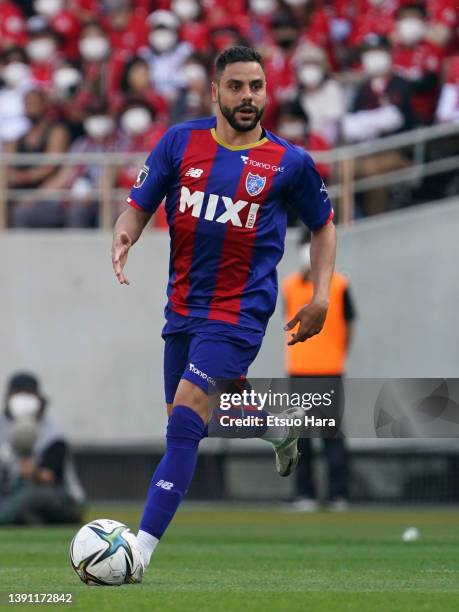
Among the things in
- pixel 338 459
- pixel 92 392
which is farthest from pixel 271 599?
pixel 92 392

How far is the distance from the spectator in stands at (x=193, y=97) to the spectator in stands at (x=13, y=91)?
1.77 metres

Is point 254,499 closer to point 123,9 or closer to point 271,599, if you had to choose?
point 123,9

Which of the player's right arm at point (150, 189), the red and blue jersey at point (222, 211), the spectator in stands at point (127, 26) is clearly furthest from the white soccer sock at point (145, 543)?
the spectator in stands at point (127, 26)

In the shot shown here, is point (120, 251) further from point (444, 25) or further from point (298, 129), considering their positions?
point (444, 25)

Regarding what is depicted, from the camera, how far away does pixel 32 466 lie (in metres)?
13.3

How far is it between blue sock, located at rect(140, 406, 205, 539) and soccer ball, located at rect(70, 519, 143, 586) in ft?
0.49

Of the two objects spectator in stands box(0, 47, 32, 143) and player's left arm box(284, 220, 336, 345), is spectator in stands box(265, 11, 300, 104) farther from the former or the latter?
player's left arm box(284, 220, 336, 345)

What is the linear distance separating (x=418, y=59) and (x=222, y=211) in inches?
396

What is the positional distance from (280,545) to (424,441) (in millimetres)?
6021

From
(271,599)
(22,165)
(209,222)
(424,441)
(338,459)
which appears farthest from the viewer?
(22,165)

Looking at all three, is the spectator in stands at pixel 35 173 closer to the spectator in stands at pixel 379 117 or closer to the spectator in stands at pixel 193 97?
the spectator in stands at pixel 193 97

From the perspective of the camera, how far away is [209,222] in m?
7.59

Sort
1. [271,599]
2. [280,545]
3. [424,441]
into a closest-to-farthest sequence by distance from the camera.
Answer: [271,599] < [280,545] < [424,441]

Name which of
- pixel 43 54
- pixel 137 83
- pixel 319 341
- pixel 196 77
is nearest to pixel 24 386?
pixel 319 341
